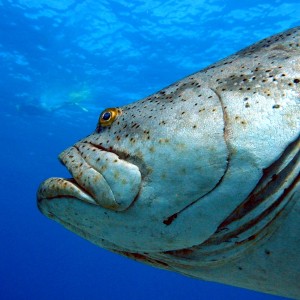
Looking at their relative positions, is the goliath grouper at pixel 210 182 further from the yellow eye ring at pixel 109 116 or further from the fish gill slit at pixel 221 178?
the yellow eye ring at pixel 109 116

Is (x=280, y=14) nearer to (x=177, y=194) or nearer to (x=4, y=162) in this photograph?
(x=177, y=194)

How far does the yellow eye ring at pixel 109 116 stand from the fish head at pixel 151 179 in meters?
0.22

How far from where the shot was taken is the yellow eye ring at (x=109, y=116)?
266 centimetres

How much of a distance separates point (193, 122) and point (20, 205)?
3361 inches

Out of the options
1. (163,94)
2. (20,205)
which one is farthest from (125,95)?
(20,205)

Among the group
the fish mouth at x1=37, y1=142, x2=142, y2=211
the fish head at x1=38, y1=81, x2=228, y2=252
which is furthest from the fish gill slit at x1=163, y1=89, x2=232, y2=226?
the fish mouth at x1=37, y1=142, x2=142, y2=211

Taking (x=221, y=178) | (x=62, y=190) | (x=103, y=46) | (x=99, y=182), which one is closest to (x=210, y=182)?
(x=221, y=178)

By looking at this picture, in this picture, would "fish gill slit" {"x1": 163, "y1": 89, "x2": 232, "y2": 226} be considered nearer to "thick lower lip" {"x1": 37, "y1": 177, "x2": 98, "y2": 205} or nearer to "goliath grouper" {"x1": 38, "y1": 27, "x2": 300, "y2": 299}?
"goliath grouper" {"x1": 38, "y1": 27, "x2": 300, "y2": 299}

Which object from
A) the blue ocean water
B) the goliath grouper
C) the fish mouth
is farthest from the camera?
the blue ocean water

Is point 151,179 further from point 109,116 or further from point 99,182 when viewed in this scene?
point 109,116

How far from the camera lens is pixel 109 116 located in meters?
2.69

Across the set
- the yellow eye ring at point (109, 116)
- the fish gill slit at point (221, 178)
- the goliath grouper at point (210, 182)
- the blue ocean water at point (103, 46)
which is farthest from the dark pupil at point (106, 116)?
the blue ocean water at point (103, 46)

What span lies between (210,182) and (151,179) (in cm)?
37

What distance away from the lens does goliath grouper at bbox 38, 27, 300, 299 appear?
2033mm
